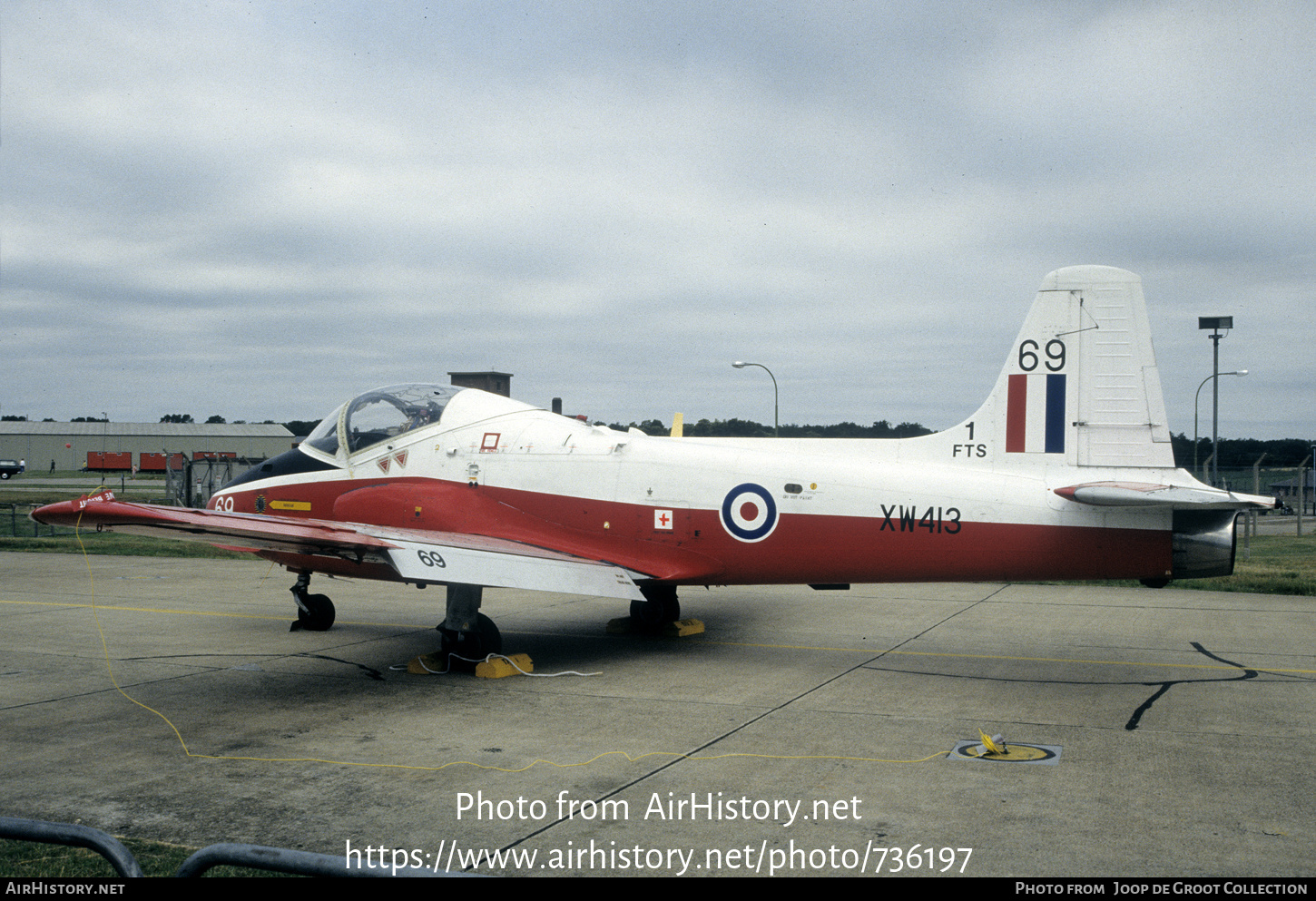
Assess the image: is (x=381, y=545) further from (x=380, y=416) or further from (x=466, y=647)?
(x=380, y=416)

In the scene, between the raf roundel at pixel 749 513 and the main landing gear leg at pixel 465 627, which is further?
the raf roundel at pixel 749 513

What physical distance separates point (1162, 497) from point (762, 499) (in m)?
4.05

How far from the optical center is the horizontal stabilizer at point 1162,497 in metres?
8.89

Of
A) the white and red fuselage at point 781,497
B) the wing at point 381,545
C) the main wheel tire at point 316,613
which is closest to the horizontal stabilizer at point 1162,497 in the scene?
the white and red fuselage at point 781,497

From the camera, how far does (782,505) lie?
1059cm

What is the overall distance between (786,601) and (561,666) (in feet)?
21.8

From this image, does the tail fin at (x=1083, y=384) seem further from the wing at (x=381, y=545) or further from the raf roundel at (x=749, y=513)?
the wing at (x=381, y=545)

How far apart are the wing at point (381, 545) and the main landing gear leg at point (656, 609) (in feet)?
7.97

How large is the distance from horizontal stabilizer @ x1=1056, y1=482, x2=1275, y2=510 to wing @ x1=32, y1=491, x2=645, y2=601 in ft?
15.7

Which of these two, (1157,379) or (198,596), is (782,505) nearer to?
(1157,379)

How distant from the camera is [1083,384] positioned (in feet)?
33.0

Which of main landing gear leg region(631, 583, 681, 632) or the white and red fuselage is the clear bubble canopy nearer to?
the white and red fuselage
